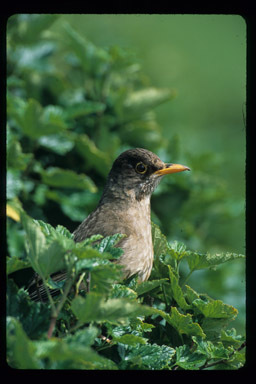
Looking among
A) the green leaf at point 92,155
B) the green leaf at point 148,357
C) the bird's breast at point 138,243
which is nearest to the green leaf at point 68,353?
the green leaf at point 148,357

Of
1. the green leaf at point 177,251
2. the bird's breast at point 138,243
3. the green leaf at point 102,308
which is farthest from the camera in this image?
the bird's breast at point 138,243

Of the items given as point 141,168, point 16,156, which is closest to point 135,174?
point 141,168

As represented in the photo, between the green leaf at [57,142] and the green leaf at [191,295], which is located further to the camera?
the green leaf at [57,142]

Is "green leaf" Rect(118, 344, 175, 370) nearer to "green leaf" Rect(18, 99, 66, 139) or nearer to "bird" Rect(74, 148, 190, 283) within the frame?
"bird" Rect(74, 148, 190, 283)

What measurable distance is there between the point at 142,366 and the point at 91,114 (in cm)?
311

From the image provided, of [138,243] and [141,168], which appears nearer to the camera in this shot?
[138,243]

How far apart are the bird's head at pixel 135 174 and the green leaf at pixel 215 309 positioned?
5.13 ft

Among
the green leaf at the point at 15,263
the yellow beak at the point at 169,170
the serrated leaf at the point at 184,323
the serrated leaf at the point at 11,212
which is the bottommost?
the serrated leaf at the point at 184,323

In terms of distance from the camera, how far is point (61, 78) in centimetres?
528

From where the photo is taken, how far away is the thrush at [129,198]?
382cm

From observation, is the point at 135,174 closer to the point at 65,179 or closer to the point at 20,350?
the point at 65,179

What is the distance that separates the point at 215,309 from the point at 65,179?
6.85ft

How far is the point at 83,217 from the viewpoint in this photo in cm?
455

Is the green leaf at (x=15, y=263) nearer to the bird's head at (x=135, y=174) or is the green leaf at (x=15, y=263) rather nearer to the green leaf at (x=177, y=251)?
the green leaf at (x=177, y=251)
